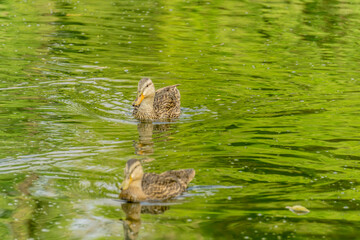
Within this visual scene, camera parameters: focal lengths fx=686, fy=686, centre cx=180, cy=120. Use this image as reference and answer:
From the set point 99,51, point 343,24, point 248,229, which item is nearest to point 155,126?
point 248,229

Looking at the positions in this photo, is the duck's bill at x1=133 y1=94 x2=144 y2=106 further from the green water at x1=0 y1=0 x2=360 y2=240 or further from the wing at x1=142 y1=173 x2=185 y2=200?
the wing at x1=142 y1=173 x2=185 y2=200

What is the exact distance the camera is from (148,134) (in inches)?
472

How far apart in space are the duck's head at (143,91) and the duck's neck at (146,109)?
10cm

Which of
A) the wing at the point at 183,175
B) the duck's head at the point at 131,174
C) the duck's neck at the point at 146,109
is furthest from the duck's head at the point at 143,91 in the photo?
the duck's head at the point at 131,174

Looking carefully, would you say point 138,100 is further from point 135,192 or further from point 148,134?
point 135,192

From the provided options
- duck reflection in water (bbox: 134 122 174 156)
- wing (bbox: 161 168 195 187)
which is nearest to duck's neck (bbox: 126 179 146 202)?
wing (bbox: 161 168 195 187)

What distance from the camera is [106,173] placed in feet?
30.9

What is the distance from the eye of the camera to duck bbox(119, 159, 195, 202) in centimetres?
835

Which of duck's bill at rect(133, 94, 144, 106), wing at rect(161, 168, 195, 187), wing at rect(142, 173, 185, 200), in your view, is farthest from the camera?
duck's bill at rect(133, 94, 144, 106)

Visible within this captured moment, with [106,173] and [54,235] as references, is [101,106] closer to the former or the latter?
[106,173]

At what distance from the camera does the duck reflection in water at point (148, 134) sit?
34.9 ft

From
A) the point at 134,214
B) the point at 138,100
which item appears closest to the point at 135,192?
the point at 134,214

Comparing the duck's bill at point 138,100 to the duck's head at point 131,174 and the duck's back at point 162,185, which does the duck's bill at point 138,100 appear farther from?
the duck's head at point 131,174

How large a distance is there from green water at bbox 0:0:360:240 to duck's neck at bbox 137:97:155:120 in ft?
0.65
